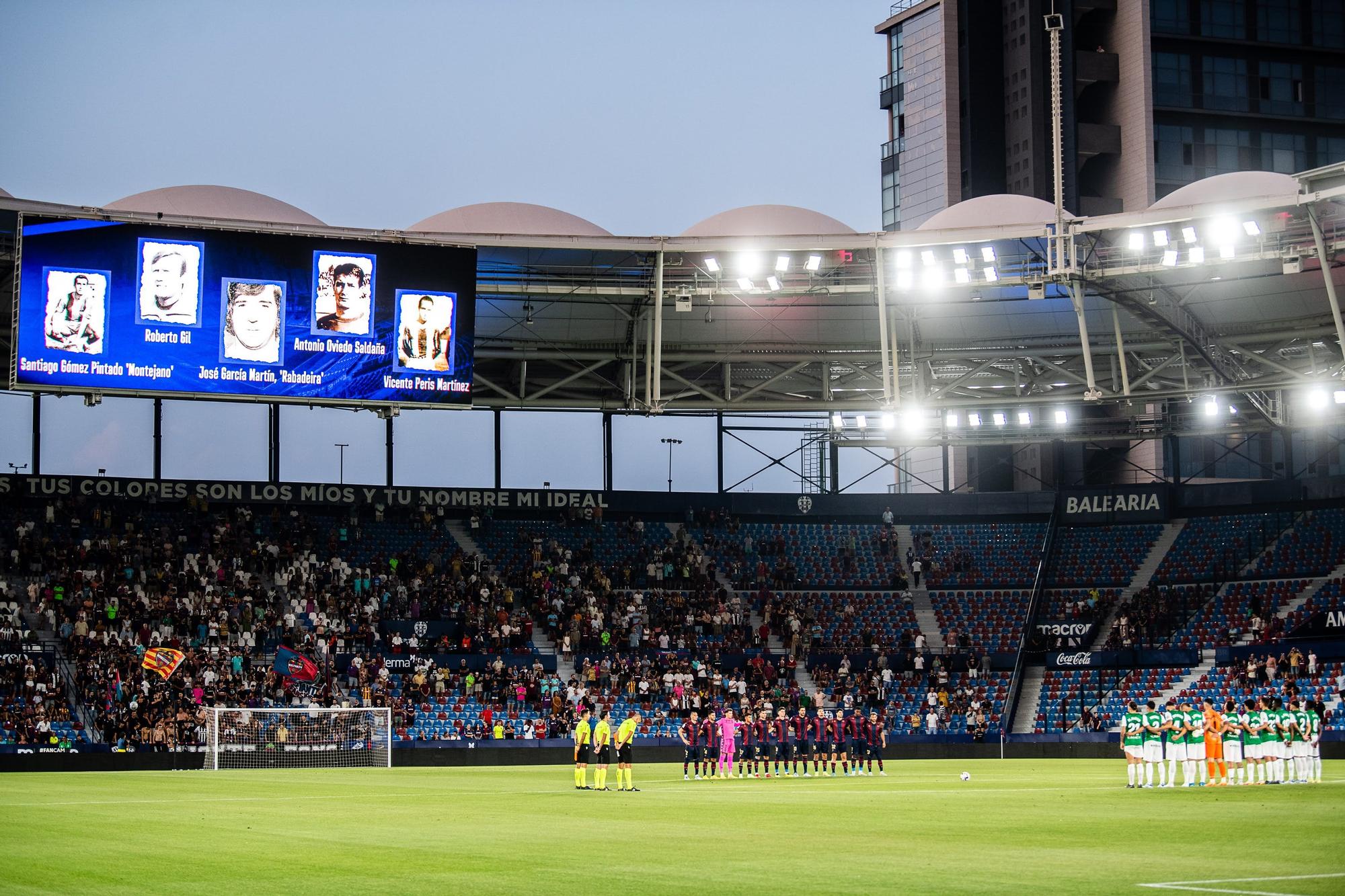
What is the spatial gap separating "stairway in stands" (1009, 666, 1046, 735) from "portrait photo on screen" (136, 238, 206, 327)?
95.5 feet

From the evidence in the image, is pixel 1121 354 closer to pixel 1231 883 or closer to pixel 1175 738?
pixel 1175 738

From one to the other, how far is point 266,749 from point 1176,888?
36.7 metres

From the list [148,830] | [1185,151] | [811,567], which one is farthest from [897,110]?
[148,830]

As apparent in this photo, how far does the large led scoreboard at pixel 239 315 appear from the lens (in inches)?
1544

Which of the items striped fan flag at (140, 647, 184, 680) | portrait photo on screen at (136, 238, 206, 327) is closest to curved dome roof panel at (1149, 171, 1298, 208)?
portrait photo on screen at (136, 238, 206, 327)

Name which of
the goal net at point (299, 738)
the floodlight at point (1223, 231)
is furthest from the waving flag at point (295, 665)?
the floodlight at point (1223, 231)

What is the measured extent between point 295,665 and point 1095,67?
162 feet

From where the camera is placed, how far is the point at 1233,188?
45.6 m

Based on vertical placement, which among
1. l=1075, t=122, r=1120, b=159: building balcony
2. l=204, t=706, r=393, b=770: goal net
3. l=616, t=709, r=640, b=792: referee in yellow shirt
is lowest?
l=204, t=706, r=393, b=770: goal net

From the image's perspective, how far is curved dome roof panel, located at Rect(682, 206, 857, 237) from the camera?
4697cm

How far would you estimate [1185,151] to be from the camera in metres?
77.9

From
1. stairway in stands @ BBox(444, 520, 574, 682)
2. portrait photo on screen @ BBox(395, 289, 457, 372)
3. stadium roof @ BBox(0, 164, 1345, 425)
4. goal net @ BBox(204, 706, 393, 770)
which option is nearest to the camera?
stadium roof @ BBox(0, 164, 1345, 425)

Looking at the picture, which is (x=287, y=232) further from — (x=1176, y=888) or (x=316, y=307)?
(x=1176, y=888)

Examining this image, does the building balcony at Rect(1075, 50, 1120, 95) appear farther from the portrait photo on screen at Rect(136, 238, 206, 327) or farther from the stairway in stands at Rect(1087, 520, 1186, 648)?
the portrait photo on screen at Rect(136, 238, 206, 327)
